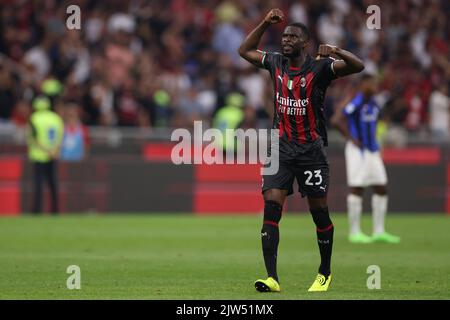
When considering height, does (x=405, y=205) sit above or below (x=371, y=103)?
below

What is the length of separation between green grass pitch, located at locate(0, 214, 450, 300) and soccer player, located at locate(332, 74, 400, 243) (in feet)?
1.55

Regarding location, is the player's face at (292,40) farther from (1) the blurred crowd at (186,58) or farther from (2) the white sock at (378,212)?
(1) the blurred crowd at (186,58)

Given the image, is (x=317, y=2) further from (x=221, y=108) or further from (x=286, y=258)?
(x=286, y=258)

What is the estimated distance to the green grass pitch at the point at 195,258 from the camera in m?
10.9

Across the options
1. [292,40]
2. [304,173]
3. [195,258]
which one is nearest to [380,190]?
[195,258]

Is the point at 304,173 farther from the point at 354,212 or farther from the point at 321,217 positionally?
the point at 354,212

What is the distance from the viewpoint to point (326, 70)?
10898 millimetres

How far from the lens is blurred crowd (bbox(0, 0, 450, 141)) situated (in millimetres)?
24719

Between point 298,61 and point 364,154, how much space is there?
756cm

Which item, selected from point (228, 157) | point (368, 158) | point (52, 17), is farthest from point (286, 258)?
point (52, 17)

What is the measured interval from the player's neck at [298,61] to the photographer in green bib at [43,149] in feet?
43.6

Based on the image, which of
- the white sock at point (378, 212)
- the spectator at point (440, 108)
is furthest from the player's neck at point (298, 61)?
the spectator at point (440, 108)

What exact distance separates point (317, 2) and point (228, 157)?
6085 millimetres
